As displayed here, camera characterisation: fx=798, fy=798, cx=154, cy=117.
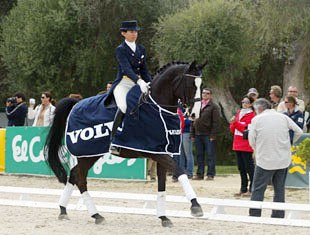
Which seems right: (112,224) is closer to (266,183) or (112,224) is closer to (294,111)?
(266,183)

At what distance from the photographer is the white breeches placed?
32.7 ft

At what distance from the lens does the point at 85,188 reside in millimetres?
10562

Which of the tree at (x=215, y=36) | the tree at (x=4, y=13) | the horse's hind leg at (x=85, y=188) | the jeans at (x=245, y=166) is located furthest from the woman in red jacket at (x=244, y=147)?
the tree at (x=4, y=13)

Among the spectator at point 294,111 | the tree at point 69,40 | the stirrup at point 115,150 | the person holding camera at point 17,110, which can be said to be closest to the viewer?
the stirrup at point 115,150

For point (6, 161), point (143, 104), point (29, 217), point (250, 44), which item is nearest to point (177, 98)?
point (143, 104)

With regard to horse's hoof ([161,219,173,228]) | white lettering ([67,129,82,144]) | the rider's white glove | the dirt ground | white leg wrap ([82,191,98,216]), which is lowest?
the dirt ground

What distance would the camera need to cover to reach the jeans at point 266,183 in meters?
10.4

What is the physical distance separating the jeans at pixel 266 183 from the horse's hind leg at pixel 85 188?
2.06m

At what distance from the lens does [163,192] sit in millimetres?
10023

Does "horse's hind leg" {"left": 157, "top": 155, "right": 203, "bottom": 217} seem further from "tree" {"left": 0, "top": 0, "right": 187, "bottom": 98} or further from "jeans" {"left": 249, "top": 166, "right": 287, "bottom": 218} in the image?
"tree" {"left": 0, "top": 0, "right": 187, "bottom": 98}

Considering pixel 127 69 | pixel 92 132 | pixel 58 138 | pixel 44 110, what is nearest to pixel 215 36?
pixel 44 110

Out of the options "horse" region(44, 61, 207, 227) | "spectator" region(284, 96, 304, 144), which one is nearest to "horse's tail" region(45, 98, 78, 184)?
"horse" region(44, 61, 207, 227)

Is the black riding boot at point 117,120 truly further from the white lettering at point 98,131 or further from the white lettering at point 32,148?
the white lettering at point 32,148

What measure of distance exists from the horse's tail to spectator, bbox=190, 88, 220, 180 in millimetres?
5860
